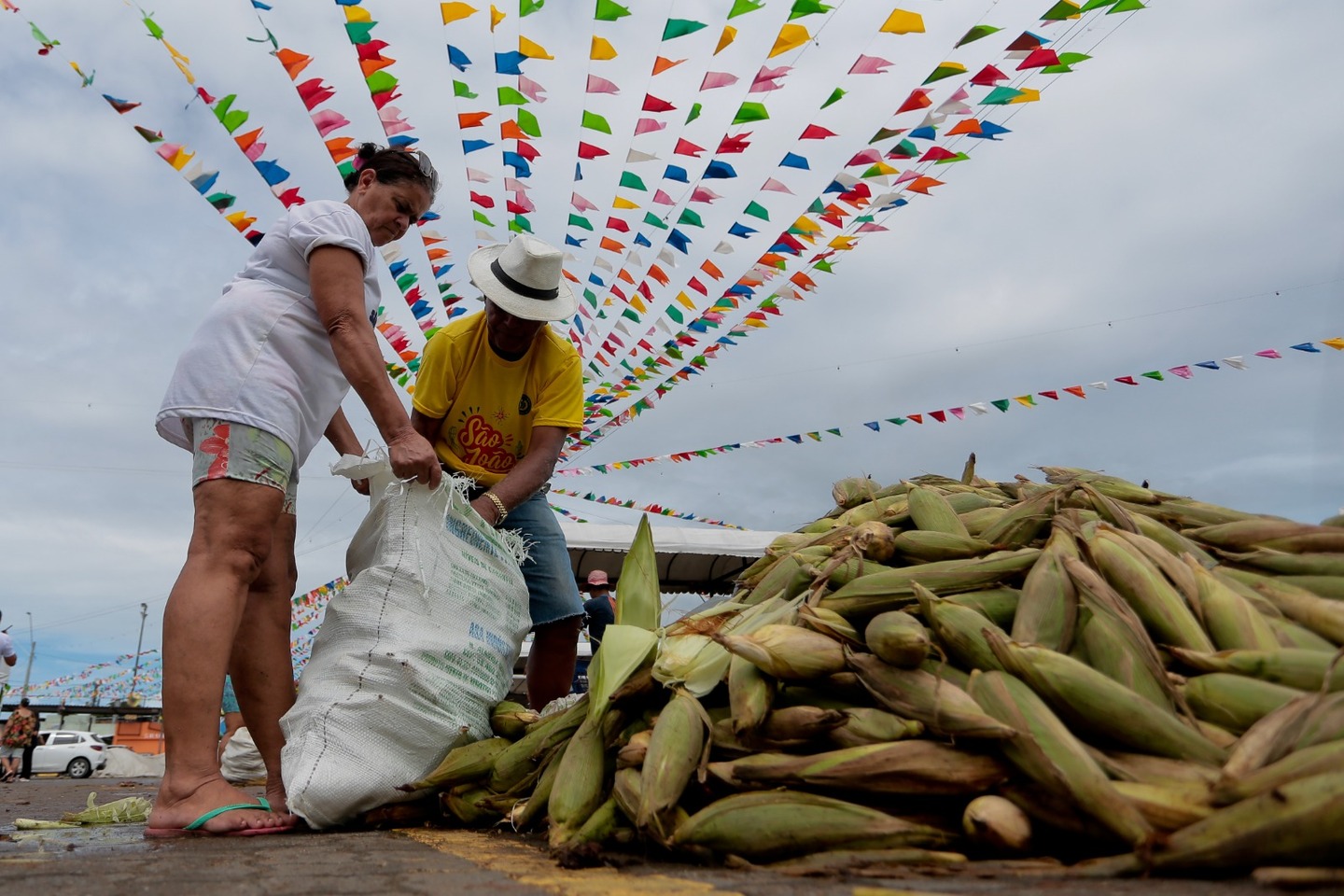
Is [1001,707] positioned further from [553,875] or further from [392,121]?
[392,121]

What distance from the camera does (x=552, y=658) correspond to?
328 centimetres

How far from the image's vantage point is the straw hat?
3154mm

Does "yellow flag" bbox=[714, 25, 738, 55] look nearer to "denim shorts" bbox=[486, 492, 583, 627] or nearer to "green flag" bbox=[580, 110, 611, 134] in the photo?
"green flag" bbox=[580, 110, 611, 134]

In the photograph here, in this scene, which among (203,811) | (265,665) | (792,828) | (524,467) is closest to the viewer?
(792,828)

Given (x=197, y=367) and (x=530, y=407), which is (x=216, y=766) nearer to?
(x=197, y=367)

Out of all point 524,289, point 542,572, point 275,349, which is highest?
point 524,289

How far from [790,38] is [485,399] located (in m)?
2.98

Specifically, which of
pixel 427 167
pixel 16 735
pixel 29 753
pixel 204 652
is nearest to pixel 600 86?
pixel 427 167

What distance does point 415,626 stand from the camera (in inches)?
102

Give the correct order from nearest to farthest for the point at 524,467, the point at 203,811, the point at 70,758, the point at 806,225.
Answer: the point at 203,811
the point at 524,467
the point at 806,225
the point at 70,758

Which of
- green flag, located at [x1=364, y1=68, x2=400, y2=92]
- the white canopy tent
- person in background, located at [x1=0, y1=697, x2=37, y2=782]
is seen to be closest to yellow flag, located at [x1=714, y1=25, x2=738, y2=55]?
green flag, located at [x1=364, y1=68, x2=400, y2=92]

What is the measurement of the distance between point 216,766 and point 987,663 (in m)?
1.93

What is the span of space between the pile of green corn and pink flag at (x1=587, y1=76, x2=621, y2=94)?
424 centimetres

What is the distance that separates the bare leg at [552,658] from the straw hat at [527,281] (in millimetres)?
1081
